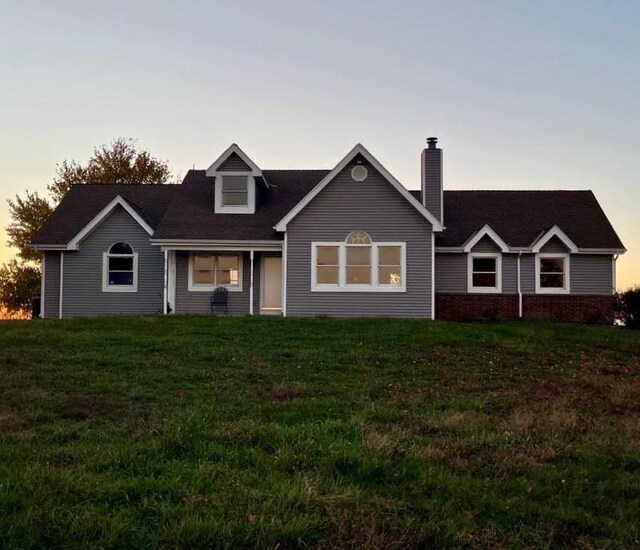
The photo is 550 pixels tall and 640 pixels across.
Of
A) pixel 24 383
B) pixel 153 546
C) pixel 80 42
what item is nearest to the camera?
pixel 153 546

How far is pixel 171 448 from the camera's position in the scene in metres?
5.11

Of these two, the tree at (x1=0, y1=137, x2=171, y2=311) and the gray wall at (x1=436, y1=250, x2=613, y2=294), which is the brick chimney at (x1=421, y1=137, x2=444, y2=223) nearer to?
the gray wall at (x1=436, y1=250, x2=613, y2=294)

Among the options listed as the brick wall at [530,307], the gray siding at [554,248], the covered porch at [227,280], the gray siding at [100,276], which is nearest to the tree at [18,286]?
the gray siding at [100,276]

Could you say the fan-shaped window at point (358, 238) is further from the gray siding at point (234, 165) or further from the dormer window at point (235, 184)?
the gray siding at point (234, 165)

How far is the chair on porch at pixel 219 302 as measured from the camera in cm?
2014

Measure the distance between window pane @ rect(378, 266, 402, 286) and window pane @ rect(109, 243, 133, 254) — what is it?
875cm

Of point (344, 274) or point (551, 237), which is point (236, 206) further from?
point (551, 237)

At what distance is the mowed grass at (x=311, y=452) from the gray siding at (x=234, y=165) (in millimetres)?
11262

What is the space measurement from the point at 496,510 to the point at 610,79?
54.9 ft

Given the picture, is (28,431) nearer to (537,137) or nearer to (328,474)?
(328,474)

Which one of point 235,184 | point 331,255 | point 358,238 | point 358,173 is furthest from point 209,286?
point 358,173

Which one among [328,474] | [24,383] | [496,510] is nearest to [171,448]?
[328,474]

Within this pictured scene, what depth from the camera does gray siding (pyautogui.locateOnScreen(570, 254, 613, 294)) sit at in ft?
69.0

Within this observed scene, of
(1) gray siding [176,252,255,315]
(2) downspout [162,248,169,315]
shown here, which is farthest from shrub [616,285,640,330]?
(2) downspout [162,248,169,315]
